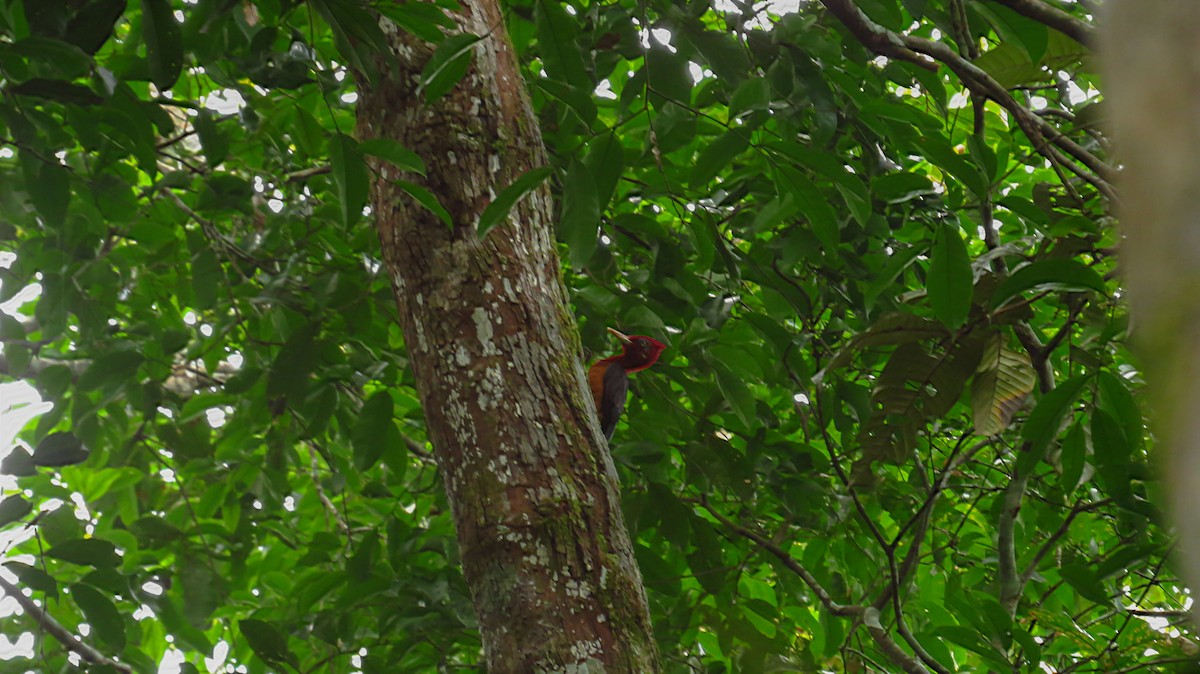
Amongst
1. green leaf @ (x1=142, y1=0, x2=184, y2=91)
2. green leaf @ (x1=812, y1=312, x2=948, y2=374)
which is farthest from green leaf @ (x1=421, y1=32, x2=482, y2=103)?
green leaf @ (x1=812, y1=312, x2=948, y2=374)

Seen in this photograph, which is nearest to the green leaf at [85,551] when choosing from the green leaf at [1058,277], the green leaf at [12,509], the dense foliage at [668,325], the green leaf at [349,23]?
the dense foliage at [668,325]

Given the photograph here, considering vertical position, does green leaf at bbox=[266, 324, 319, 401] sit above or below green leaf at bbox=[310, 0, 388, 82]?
below

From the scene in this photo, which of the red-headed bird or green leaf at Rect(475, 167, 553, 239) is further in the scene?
the red-headed bird

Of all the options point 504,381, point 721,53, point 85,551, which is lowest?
point 85,551

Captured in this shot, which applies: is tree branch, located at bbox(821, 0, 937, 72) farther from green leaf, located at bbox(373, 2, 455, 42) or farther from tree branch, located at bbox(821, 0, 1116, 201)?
green leaf, located at bbox(373, 2, 455, 42)

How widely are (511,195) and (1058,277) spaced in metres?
0.91

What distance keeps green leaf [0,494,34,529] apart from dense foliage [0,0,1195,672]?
7cm

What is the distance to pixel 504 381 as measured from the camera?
5.75 ft

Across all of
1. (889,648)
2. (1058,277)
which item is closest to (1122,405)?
(1058,277)

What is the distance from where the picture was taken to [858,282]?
3113 millimetres

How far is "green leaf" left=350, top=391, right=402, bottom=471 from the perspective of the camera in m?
2.62

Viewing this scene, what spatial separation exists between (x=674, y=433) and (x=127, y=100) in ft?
6.01

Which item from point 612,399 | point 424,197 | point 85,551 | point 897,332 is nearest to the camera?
point 424,197

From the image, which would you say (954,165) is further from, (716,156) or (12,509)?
(12,509)
